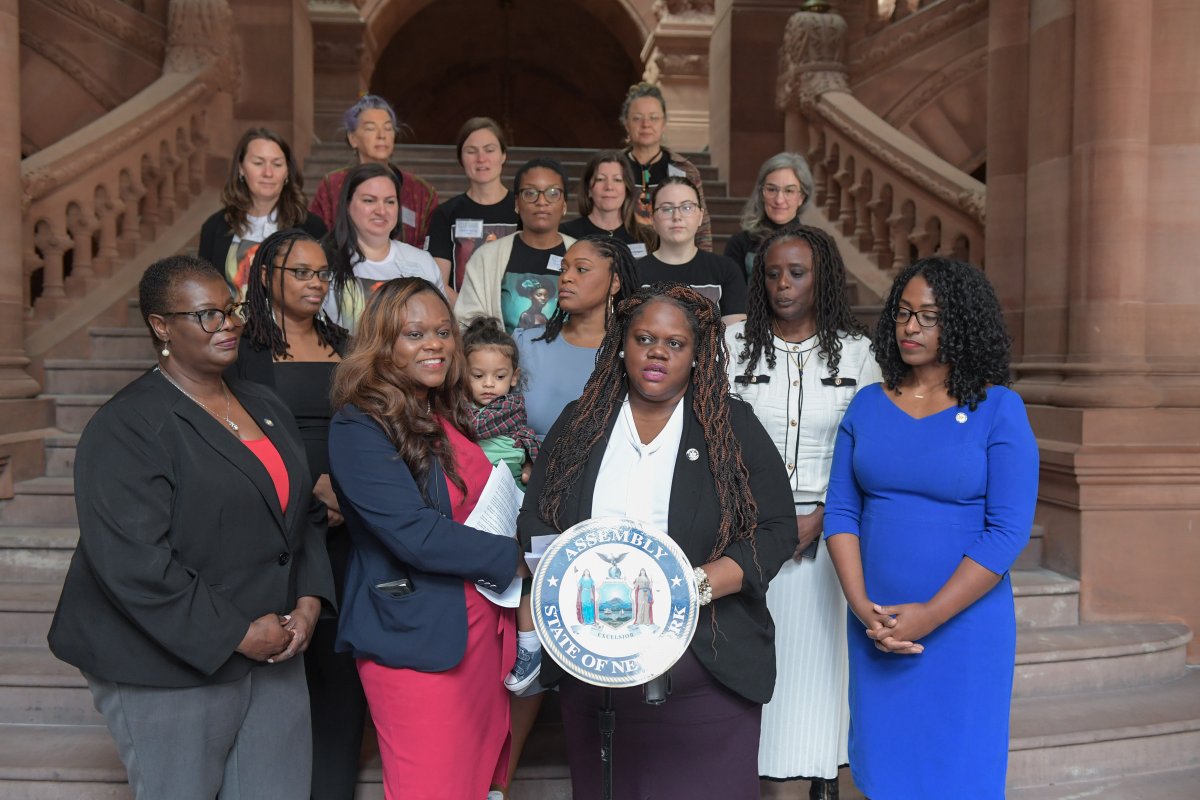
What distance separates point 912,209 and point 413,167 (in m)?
4.59

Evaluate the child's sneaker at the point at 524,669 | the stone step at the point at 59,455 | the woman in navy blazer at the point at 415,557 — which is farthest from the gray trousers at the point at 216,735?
the stone step at the point at 59,455

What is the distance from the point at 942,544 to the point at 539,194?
2.25 m

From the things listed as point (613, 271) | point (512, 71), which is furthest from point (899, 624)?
point (512, 71)

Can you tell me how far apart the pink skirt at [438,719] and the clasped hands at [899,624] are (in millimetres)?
1069

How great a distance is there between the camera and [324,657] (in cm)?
324

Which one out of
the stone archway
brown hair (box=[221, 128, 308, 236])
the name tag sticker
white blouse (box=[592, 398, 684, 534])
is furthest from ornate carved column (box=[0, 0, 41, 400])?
the stone archway

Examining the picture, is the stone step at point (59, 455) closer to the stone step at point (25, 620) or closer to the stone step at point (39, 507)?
the stone step at point (39, 507)

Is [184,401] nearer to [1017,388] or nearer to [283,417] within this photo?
[283,417]

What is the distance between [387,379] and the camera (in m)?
2.78

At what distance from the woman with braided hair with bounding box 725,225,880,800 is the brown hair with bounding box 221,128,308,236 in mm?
2308

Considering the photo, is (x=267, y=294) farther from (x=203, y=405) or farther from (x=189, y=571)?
(x=189, y=571)

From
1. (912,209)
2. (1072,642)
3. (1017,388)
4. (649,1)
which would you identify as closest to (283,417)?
(1072,642)

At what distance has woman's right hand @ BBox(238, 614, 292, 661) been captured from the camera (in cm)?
251

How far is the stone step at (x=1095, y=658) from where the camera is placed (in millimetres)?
4293
